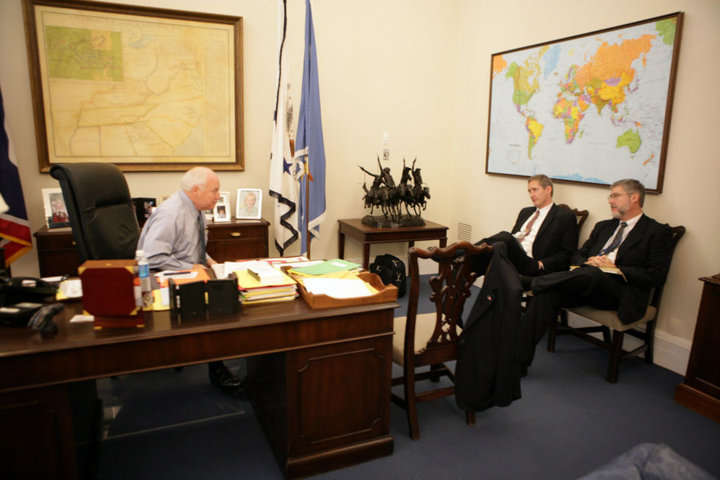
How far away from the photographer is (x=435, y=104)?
16.8 feet

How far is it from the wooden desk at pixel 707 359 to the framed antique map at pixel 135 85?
11.8 feet

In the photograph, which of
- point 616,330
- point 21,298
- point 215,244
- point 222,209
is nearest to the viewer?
point 21,298

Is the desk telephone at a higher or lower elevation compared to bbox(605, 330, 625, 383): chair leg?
higher

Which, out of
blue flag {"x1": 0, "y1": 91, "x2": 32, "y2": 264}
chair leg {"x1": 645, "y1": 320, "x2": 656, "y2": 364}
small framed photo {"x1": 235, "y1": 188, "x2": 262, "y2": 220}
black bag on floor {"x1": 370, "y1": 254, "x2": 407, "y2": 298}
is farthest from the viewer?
black bag on floor {"x1": 370, "y1": 254, "x2": 407, "y2": 298}

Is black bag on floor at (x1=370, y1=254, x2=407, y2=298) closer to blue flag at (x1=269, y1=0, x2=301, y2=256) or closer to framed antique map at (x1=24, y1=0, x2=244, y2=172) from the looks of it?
blue flag at (x1=269, y1=0, x2=301, y2=256)

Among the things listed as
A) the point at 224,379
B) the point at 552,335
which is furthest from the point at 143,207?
the point at 552,335

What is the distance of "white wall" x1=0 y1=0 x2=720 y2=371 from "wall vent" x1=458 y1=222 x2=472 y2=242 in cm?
7

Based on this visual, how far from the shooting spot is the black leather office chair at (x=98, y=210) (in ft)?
7.80

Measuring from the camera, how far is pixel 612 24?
11.4 ft

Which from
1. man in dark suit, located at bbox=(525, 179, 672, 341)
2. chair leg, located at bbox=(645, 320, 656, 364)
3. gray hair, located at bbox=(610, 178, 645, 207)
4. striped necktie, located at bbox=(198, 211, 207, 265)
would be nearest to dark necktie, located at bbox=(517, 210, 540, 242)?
man in dark suit, located at bbox=(525, 179, 672, 341)

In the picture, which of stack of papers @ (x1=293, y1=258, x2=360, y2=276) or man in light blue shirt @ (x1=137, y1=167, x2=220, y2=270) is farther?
man in light blue shirt @ (x1=137, y1=167, x2=220, y2=270)

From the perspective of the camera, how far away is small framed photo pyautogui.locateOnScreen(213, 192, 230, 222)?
4105 mm

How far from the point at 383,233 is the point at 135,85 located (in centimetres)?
243

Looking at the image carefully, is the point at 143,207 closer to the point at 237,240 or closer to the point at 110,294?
the point at 237,240
